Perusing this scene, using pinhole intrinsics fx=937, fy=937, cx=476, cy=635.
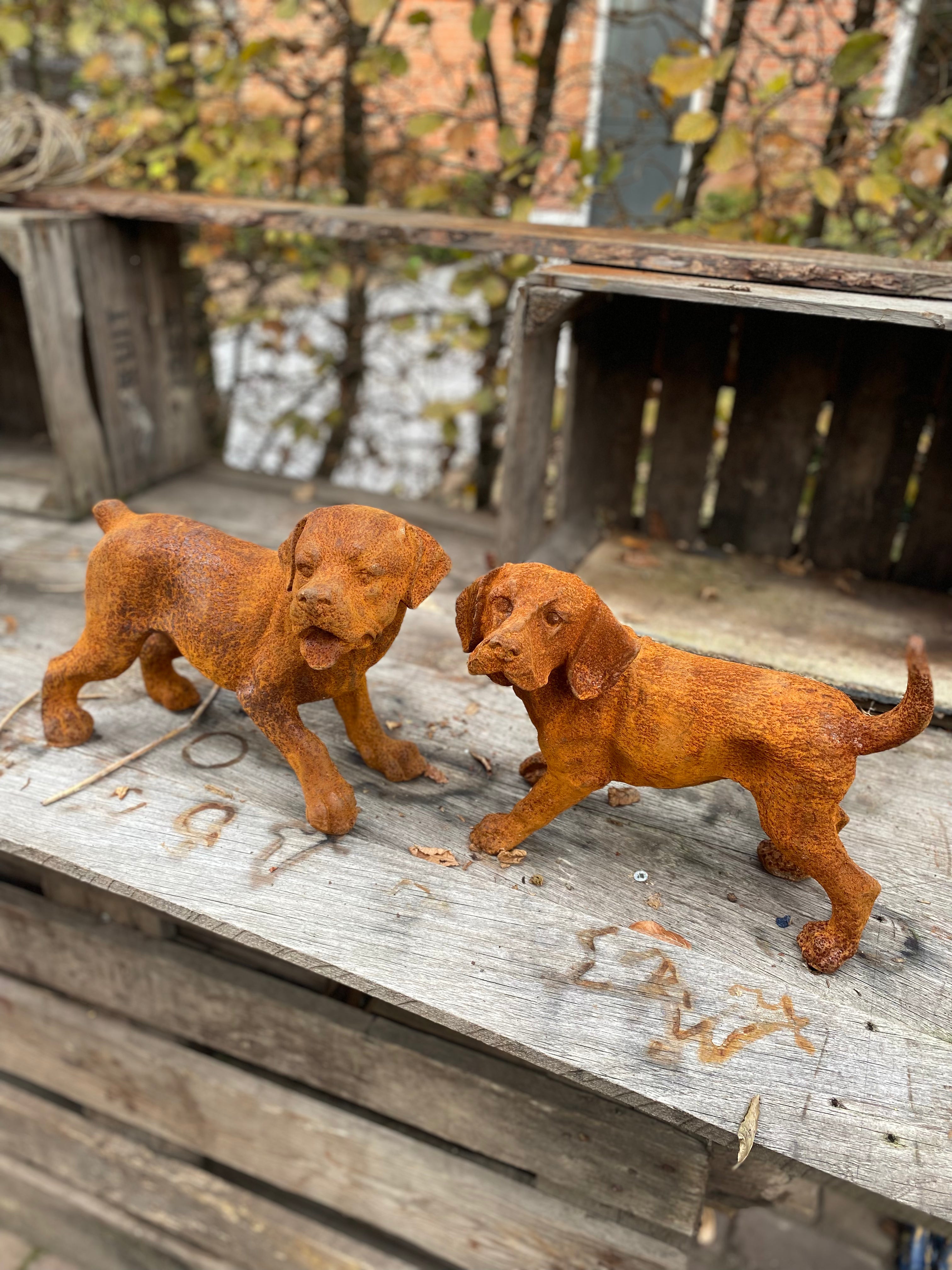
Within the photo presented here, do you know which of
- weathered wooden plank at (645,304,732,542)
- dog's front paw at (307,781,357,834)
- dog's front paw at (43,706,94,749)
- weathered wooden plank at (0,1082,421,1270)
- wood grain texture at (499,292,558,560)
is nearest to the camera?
dog's front paw at (307,781,357,834)

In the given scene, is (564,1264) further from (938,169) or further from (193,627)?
(938,169)

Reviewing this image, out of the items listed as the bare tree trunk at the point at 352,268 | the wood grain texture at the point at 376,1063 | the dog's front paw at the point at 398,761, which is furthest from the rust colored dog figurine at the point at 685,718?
the bare tree trunk at the point at 352,268

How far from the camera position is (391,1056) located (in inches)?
79.7

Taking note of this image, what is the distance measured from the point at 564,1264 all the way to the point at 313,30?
14.6 ft

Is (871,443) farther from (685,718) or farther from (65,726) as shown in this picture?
(65,726)

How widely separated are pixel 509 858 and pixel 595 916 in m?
0.18

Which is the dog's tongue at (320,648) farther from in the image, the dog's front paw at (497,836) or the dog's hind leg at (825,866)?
the dog's hind leg at (825,866)

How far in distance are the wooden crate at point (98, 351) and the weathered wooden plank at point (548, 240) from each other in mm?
166

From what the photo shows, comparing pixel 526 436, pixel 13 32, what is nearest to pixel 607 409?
pixel 526 436

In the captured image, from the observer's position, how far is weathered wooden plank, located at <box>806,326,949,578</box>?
247 cm

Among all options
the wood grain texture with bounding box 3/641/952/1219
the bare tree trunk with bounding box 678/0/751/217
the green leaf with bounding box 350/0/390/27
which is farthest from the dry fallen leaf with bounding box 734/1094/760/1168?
the green leaf with bounding box 350/0/390/27

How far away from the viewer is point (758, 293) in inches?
70.7

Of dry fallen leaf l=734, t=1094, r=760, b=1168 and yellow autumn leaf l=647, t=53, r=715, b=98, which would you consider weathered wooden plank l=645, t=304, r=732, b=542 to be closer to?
yellow autumn leaf l=647, t=53, r=715, b=98

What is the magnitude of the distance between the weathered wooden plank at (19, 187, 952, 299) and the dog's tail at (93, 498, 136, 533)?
0.97 m
